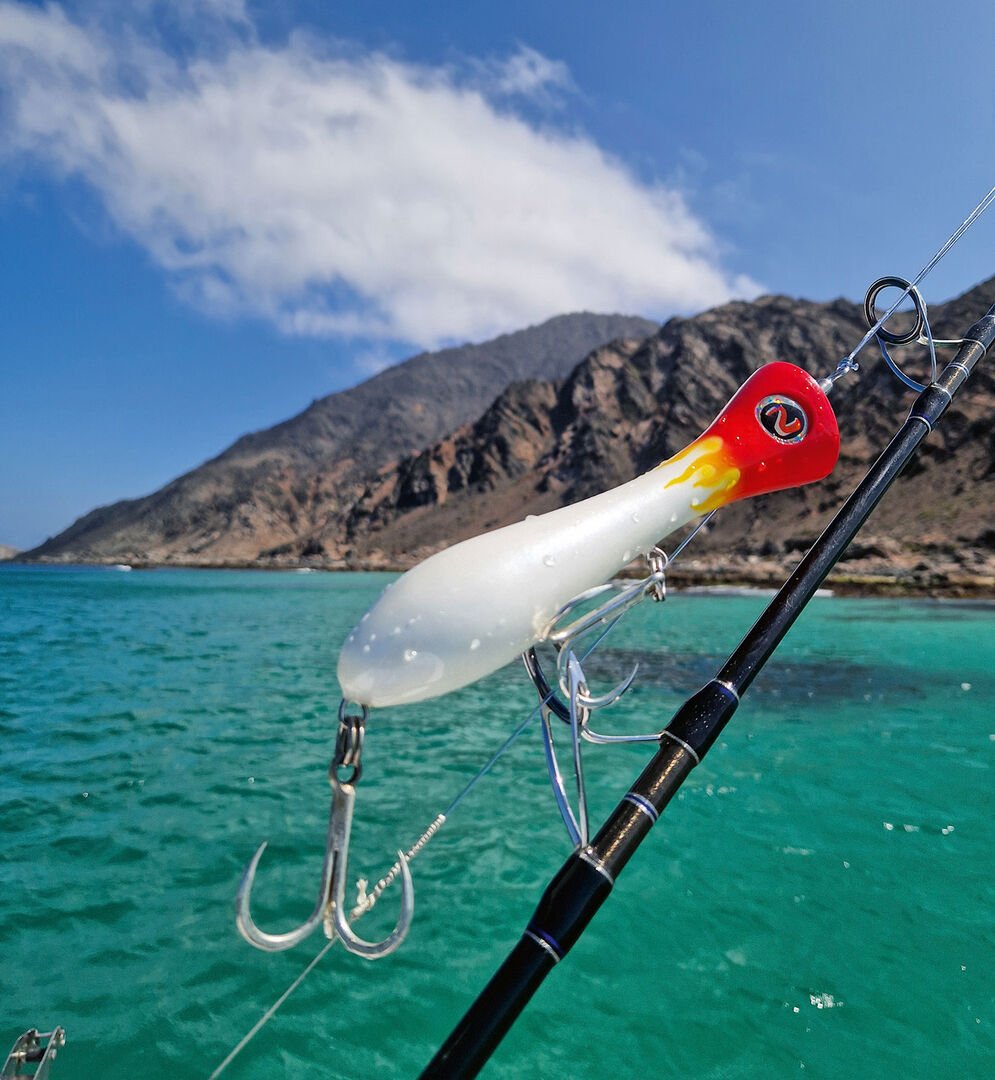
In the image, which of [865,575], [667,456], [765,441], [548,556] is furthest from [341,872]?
[667,456]

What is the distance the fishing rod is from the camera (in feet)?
5.08

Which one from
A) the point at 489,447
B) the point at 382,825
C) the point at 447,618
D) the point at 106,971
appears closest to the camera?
the point at 447,618

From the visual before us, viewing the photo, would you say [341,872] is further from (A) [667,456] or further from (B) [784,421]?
(A) [667,456]

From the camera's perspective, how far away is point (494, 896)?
518cm

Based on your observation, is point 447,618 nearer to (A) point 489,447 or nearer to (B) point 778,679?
(B) point 778,679

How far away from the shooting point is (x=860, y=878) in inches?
209

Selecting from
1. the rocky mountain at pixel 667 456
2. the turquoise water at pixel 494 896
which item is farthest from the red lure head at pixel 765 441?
the rocky mountain at pixel 667 456

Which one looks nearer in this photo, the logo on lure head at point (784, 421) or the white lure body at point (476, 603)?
the white lure body at point (476, 603)

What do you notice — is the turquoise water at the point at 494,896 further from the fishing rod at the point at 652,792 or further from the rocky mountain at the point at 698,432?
the rocky mountain at the point at 698,432

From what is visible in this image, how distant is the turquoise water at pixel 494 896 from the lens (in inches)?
141

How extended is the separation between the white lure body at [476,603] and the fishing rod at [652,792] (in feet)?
1.61

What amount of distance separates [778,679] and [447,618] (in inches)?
581

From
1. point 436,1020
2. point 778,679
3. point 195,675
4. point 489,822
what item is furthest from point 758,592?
point 436,1020

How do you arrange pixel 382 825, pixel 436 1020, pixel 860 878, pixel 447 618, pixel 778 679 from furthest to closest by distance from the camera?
pixel 778 679, pixel 382 825, pixel 860 878, pixel 436 1020, pixel 447 618
